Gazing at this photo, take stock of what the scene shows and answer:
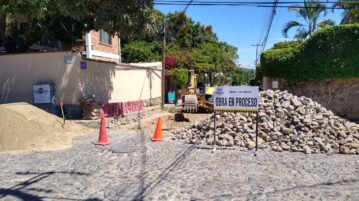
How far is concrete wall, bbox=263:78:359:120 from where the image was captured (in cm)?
2009

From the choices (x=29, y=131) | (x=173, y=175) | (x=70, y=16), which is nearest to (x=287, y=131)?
(x=173, y=175)

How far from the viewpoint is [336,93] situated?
20.4 m

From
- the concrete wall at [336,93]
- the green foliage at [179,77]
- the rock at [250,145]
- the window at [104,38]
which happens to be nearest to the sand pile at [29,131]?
→ the rock at [250,145]

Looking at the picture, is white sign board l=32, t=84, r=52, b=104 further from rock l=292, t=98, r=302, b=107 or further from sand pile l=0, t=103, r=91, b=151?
rock l=292, t=98, r=302, b=107

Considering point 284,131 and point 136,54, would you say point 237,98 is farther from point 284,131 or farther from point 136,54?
point 136,54

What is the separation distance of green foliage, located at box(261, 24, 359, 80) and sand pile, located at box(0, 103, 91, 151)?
13.3 metres

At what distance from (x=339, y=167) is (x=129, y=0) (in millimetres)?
7584

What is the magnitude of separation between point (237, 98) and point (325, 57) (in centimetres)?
1182

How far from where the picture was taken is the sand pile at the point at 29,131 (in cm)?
1026

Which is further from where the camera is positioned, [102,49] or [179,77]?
[179,77]

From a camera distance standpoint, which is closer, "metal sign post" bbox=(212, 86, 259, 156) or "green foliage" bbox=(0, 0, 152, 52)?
"metal sign post" bbox=(212, 86, 259, 156)

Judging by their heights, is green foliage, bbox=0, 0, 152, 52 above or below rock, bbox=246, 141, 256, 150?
above

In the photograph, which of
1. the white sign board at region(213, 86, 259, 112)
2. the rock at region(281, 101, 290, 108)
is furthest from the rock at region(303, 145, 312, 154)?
the rock at region(281, 101, 290, 108)

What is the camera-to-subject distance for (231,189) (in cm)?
645
